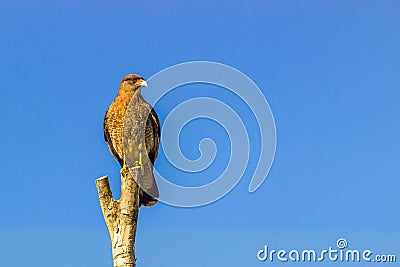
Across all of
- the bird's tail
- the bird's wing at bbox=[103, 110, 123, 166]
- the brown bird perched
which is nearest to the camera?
the bird's tail

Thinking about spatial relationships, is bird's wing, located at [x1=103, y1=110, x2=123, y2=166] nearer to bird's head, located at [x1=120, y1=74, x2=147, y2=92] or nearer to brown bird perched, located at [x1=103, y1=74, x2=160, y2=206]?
brown bird perched, located at [x1=103, y1=74, x2=160, y2=206]

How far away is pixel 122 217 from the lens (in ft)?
26.3

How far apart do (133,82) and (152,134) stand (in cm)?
89

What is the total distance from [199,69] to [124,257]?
107 inches

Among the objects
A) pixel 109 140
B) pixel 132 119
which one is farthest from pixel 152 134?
pixel 109 140

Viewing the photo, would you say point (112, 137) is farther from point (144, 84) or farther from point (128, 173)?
point (128, 173)

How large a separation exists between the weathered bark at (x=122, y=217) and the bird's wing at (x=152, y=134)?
1.99 metres

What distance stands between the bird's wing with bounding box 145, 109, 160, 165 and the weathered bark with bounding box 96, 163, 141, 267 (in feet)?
6.54

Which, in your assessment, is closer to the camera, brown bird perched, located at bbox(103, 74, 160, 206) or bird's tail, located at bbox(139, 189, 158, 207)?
bird's tail, located at bbox(139, 189, 158, 207)

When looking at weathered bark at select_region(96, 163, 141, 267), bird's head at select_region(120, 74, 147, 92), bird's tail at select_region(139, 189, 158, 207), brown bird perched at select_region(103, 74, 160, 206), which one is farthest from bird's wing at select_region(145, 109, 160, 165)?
weathered bark at select_region(96, 163, 141, 267)

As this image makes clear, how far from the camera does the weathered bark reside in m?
7.86

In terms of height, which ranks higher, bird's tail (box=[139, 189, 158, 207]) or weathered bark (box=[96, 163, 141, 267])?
bird's tail (box=[139, 189, 158, 207])

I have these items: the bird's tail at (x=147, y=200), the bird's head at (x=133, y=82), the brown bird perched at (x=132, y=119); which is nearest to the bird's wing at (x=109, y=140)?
the brown bird perched at (x=132, y=119)


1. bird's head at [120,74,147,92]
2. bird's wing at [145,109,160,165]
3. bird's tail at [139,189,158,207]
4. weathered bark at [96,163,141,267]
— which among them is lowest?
weathered bark at [96,163,141,267]
